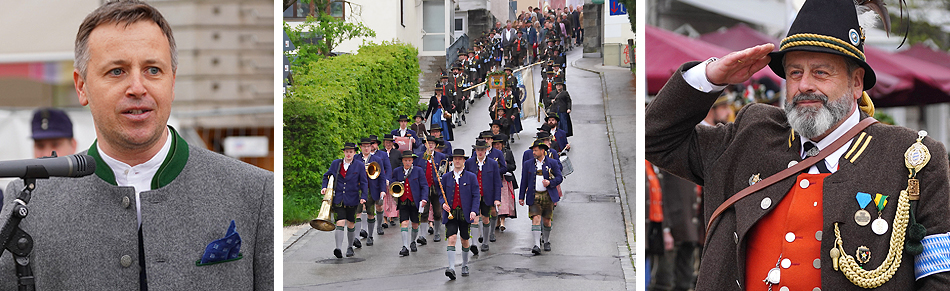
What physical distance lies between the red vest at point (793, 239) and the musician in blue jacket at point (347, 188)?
24.0ft

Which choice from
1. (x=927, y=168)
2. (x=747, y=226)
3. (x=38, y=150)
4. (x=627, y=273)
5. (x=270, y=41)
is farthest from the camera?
(x=627, y=273)

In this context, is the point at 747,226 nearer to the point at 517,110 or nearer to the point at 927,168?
the point at 927,168

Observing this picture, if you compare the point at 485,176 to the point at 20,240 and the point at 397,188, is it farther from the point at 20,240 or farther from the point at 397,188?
the point at 20,240

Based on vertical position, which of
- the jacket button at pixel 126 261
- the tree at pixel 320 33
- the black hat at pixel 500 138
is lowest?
the black hat at pixel 500 138

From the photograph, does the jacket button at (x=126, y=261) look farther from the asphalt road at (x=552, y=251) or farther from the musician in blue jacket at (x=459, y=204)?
the musician in blue jacket at (x=459, y=204)

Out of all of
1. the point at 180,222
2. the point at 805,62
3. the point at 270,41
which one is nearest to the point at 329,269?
the point at 270,41

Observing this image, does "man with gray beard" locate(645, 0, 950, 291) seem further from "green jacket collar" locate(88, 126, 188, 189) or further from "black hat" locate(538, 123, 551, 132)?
"black hat" locate(538, 123, 551, 132)

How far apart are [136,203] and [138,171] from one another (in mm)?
102

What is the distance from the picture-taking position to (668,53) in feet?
17.5

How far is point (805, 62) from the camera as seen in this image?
103 inches

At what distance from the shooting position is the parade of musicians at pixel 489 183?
888 cm

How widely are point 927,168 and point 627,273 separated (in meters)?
6.35

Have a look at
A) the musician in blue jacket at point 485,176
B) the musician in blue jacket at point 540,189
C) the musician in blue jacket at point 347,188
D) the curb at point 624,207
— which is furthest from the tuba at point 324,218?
the curb at point 624,207

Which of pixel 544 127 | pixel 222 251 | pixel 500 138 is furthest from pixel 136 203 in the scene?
pixel 544 127
